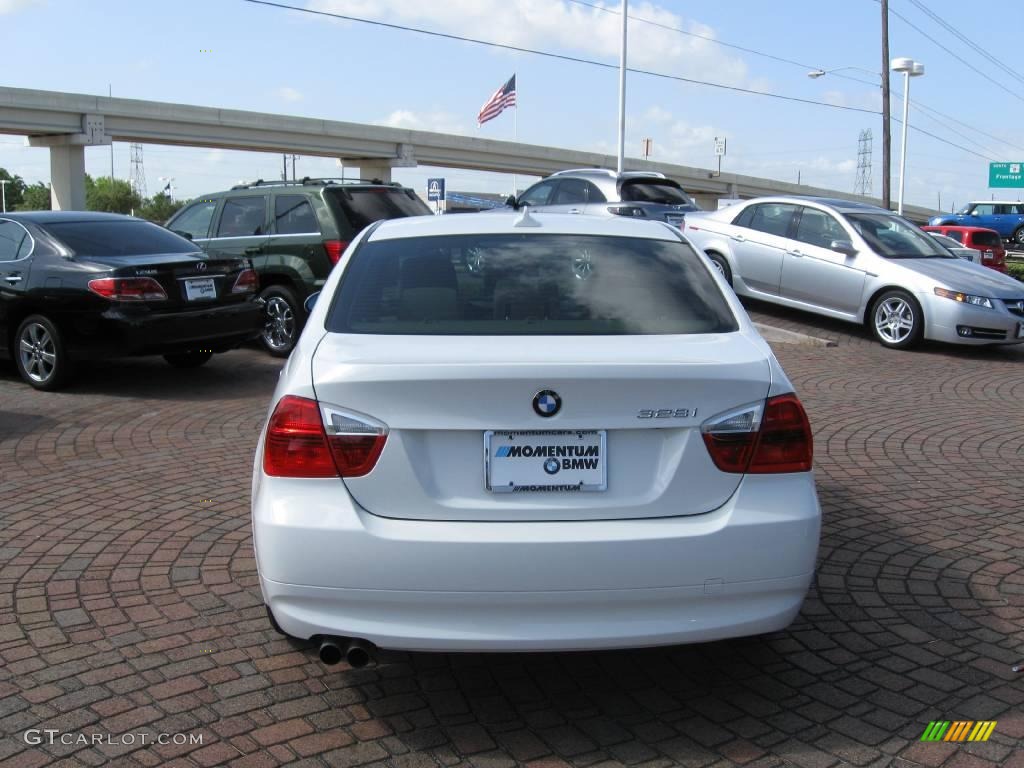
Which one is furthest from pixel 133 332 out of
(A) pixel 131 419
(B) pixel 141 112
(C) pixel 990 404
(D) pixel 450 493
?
(B) pixel 141 112

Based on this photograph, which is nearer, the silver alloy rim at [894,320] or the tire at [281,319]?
the tire at [281,319]

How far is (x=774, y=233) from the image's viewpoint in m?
13.8

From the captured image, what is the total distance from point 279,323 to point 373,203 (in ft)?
5.72

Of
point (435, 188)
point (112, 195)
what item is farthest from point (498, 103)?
point (112, 195)

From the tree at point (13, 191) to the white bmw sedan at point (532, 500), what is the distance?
6239 inches

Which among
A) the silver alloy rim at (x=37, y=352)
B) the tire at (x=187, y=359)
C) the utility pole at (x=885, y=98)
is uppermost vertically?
the utility pole at (x=885, y=98)

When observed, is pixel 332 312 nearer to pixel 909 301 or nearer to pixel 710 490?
pixel 710 490

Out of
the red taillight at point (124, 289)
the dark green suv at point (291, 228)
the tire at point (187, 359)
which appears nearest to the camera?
the red taillight at point (124, 289)

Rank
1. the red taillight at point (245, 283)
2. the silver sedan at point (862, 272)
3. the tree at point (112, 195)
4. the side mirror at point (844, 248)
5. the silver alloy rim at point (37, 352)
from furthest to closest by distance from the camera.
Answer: the tree at point (112, 195)
the side mirror at point (844, 248)
the silver sedan at point (862, 272)
the red taillight at point (245, 283)
the silver alloy rim at point (37, 352)

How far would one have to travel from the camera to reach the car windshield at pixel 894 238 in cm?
1298

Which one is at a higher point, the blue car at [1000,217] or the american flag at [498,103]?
the american flag at [498,103]

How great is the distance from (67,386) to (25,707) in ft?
21.7

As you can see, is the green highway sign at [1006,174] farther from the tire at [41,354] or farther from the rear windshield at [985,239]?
the tire at [41,354]

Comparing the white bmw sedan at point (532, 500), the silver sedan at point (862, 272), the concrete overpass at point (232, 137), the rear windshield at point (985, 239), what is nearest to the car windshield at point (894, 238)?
the silver sedan at point (862, 272)
